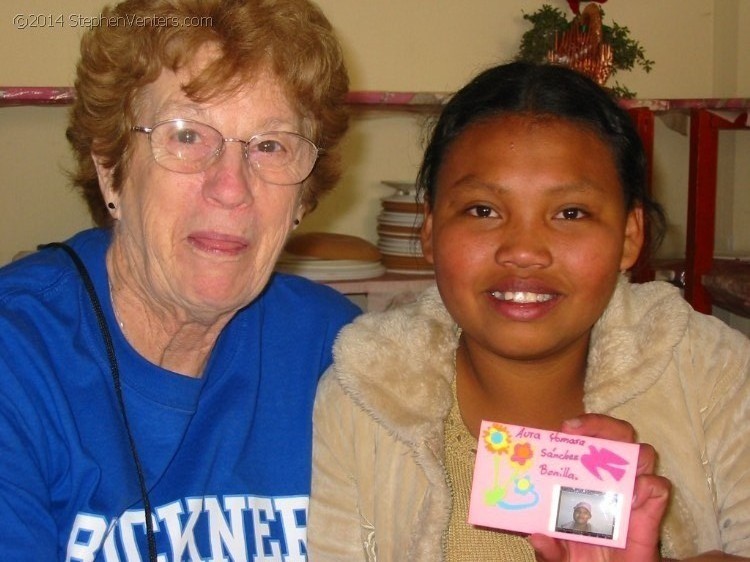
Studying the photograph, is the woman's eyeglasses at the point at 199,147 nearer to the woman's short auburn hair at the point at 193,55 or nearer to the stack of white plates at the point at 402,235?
the woman's short auburn hair at the point at 193,55

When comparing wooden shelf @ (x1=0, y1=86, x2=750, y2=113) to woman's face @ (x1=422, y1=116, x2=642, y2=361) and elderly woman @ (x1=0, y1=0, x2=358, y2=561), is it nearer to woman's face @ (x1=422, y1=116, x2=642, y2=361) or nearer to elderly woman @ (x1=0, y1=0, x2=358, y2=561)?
elderly woman @ (x1=0, y1=0, x2=358, y2=561)

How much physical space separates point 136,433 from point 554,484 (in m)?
0.81

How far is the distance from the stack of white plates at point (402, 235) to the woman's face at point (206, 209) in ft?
6.17

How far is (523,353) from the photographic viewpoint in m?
1.63

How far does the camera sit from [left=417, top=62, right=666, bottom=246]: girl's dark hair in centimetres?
171

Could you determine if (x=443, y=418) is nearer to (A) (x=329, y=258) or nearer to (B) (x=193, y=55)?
(B) (x=193, y=55)

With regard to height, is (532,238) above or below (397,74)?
below

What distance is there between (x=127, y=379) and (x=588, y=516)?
35.3 inches

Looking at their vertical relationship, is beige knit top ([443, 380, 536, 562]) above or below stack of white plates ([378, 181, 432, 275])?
below

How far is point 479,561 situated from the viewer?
1.69m

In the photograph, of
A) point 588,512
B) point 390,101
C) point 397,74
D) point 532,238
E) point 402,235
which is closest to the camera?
point 588,512

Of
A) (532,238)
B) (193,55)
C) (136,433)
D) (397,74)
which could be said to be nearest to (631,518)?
(532,238)

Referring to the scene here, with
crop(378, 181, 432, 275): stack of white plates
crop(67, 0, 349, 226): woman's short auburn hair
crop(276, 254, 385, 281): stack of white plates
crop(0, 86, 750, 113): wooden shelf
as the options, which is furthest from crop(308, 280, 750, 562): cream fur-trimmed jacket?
crop(378, 181, 432, 275): stack of white plates

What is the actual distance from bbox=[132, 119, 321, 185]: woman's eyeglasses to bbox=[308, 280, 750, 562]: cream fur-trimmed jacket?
392mm
